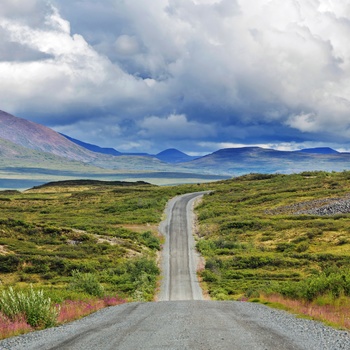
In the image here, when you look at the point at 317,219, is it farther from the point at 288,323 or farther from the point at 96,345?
the point at 96,345

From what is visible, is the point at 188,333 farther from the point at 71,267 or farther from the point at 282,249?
the point at 282,249

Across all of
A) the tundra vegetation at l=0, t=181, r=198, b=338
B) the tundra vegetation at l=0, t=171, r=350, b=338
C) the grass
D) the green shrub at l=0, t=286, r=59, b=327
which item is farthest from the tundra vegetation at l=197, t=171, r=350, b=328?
the green shrub at l=0, t=286, r=59, b=327

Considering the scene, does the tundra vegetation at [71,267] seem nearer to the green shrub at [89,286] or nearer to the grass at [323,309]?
the green shrub at [89,286]

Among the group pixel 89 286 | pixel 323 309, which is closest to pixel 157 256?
pixel 89 286

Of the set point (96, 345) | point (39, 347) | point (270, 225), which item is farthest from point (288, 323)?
point (270, 225)

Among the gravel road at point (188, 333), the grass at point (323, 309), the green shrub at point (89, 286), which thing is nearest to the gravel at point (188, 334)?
the gravel road at point (188, 333)

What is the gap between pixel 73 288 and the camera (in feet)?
127

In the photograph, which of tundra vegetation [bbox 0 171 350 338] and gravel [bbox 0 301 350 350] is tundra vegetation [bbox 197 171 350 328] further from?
gravel [bbox 0 301 350 350]

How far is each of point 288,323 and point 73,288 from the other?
73.2ft

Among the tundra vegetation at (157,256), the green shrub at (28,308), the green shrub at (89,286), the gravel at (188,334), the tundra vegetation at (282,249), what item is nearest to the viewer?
the gravel at (188,334)

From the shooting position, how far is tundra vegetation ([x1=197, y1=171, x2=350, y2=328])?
27781mm

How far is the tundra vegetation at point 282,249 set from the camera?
2778cm

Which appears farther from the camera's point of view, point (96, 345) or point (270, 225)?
point (270, 225)

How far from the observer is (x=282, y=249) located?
79.4 metres
